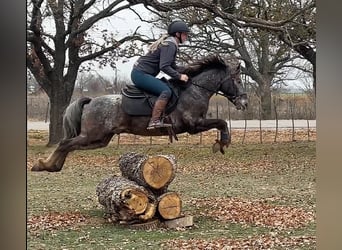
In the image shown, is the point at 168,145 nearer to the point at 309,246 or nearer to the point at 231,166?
the point at 231,166

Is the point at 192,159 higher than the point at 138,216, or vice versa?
the point at 192,159

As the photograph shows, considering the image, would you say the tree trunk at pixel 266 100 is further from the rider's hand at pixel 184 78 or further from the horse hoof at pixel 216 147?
the rider's hand at pixel 184 78

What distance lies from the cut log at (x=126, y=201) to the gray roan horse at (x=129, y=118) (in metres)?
0.20

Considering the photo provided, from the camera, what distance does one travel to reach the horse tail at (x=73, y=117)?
8.14 ft

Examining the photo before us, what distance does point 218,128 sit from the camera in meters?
2.51

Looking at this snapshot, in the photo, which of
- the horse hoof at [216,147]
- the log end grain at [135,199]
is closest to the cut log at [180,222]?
the log end grain at [135,199]

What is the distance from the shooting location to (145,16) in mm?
2465

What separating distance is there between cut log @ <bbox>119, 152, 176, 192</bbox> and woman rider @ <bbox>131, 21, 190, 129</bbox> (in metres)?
0.14

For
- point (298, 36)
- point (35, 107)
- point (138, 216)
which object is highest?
point (298, 36)

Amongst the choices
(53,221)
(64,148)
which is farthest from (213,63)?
(53,221)

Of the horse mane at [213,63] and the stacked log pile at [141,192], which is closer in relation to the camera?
the stacked log pile at [141,192]

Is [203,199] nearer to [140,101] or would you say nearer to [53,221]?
[140,101]
